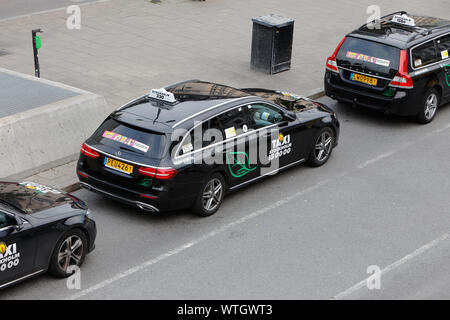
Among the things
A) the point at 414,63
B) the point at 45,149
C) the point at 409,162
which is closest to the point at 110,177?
the point at 45,149

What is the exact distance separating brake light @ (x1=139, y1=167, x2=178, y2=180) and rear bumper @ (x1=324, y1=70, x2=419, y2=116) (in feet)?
18.6

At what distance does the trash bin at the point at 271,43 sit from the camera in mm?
16266

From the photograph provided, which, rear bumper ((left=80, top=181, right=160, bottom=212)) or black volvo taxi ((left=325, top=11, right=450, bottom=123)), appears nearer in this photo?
rear bumper ((left=80, top=181, right=160, bottom=212))

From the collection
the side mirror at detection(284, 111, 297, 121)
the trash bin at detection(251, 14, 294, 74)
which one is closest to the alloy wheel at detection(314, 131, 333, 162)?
the side mirror at detection(284, 111, 297, 121)

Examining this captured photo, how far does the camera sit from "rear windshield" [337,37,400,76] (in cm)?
1375

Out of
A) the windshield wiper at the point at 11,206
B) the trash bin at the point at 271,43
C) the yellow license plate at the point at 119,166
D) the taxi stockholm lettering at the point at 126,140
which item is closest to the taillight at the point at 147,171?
the yellow license plate at the point at 119,166

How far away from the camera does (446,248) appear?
9.76m

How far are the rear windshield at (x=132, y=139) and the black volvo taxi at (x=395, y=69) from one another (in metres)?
5.54

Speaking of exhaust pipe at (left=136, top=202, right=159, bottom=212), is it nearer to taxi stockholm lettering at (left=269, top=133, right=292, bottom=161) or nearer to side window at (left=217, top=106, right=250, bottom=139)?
side window at (left=217, top=106, right=250, bottom=139)

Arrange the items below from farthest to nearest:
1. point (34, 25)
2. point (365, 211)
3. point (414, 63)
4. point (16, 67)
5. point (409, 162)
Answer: point (34, 25) → point (16, 67) → point (414, 63) → point (409, 162) → point (365, 211)

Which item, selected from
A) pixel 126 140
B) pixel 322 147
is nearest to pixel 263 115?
pixel 322 147

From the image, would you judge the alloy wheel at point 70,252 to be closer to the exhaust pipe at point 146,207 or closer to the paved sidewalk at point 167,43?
the exhaust pipe at point 146,207
